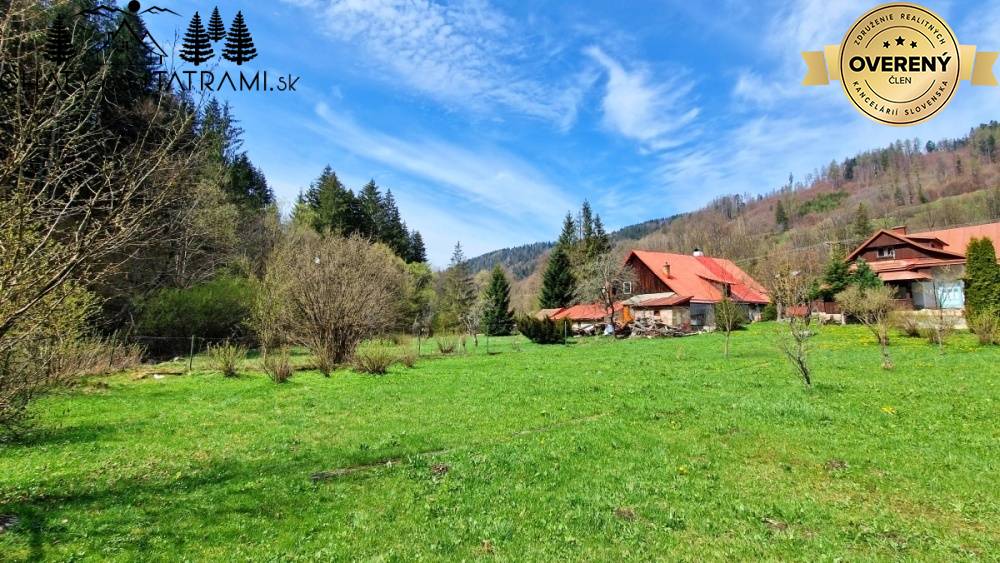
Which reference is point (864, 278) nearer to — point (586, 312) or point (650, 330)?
point (650, 330)

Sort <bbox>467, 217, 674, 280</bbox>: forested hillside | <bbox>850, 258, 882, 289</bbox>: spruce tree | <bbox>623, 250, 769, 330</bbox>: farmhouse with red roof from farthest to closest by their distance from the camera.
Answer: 1. <bbox>467, 217, 674, 280</bbox>: forested hillside
2. <bbox>623, 250, 769, 330</bbox>: farmhouse with red roof
3. <bbox>850, 258, 882, 289</bbox>: spruce tree

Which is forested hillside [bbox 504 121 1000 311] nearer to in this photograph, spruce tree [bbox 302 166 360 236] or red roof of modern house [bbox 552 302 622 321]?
red roof of modern house [bbox 552 302 622 321]

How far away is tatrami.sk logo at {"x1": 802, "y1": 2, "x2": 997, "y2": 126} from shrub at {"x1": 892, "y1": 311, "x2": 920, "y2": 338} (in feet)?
58.1

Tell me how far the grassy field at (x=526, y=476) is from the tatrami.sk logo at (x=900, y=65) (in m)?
6.56

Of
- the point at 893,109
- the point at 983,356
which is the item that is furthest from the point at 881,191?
the point at 893,109

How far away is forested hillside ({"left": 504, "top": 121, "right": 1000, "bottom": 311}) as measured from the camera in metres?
74.5

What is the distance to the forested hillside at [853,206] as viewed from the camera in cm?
7450

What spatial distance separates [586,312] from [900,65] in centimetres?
4082

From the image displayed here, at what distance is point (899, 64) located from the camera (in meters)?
10.6

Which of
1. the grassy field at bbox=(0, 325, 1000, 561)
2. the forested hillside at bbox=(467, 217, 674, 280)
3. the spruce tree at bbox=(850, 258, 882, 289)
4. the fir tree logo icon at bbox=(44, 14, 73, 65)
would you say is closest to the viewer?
the grassy field at bbox=(0, 325, 1000, 561)

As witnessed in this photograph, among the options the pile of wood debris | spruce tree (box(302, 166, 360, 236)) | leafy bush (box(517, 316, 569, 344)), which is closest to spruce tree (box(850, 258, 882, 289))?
the pile of wood debris

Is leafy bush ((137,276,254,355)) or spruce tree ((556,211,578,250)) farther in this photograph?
spruce tree ((556,211,578,250))

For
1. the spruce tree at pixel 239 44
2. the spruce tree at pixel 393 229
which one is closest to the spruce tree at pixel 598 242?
the spruce tree at pixel 393 229

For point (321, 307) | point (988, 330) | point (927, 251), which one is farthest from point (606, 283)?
point (927, 251)
